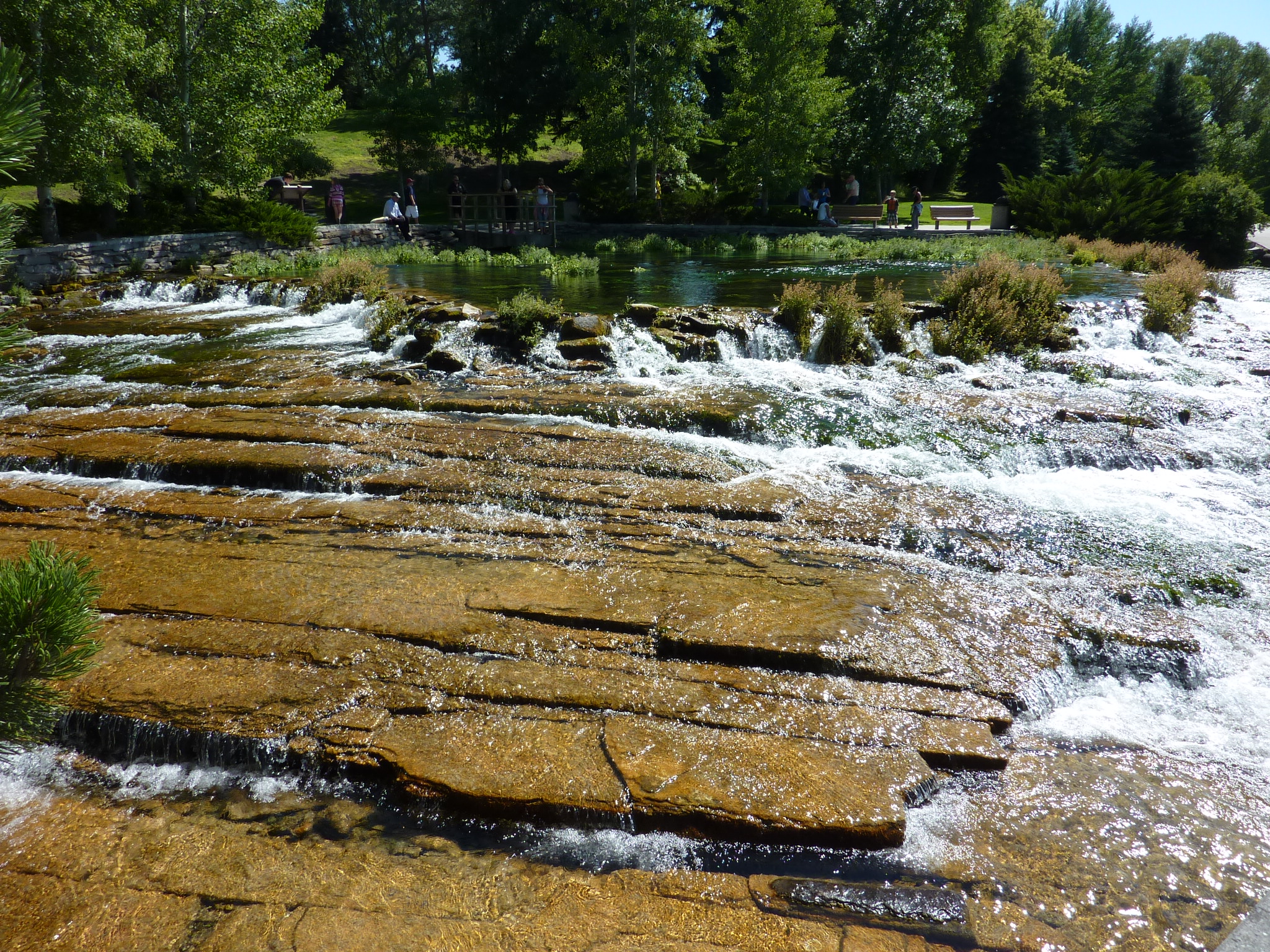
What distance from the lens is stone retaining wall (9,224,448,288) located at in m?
16.4

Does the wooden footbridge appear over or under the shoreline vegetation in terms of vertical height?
over

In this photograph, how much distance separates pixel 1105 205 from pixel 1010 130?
19280 millimetres

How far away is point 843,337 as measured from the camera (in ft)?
36.8

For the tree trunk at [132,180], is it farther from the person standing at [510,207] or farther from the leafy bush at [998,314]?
the leafy bush at [998,314]

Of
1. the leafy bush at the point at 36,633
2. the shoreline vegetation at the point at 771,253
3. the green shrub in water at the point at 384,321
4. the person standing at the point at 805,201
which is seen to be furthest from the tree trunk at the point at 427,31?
the leafy bush at the point at 36,633

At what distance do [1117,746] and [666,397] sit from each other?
247 inches

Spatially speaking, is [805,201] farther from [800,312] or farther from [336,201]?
[800,312]

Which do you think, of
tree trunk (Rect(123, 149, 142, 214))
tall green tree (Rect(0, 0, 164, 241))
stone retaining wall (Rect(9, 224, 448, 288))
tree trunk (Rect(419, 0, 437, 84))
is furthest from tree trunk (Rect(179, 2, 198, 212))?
tree trunk (Rect(419, 0, 437, 84))

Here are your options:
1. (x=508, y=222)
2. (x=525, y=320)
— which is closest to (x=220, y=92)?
(x=508, y=222)

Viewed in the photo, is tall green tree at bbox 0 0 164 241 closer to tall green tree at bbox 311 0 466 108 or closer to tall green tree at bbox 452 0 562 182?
tall green tree at bbox 452 0 562 182

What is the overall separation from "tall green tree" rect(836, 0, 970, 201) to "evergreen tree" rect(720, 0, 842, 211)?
17.0ft

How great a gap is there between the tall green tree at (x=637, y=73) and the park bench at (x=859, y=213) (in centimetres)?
703

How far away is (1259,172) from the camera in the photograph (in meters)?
51.4

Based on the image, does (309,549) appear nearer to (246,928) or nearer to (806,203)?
(246,928)
